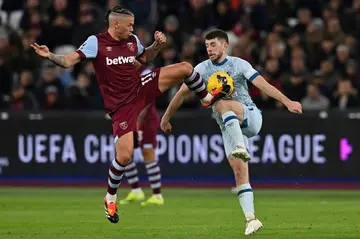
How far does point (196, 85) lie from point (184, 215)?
10.3 feet

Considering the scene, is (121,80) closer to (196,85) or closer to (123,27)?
(123,27)

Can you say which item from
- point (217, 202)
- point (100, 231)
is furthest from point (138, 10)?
point (100, 231)

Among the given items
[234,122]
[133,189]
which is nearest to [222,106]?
[234,122]

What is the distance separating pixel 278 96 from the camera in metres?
12.9

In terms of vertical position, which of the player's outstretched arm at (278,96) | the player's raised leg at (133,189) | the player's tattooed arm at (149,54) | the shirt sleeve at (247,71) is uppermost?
the player's tattooed arm at (149,54)

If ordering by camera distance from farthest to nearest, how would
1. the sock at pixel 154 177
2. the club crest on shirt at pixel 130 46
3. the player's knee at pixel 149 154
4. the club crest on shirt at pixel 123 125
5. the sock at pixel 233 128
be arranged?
the player's knee at pixel 149 154 → the sock at pixel 154 177 → the club crest on shirt at pixel 130 46 → the club crest on shirt at pixel 123 125 → the sock at pixel 233 128

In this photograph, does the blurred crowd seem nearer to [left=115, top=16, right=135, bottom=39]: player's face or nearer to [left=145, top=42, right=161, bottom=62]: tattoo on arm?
Result: [left=145, top=42, right=161, bottom=62]: tattoo on arm

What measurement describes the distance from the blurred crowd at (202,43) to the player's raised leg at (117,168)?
9567 mm

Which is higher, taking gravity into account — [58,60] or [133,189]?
[58,60]

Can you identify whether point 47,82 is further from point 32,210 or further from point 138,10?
point 32,210

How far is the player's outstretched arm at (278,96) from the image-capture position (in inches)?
497

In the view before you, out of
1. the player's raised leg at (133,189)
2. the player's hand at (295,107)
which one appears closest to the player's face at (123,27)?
the player's hand at (295,107)

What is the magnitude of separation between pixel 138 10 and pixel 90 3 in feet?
4.05

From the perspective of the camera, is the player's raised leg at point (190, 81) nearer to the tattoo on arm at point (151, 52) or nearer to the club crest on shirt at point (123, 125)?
the tattoo on arm at point (151, 52)
